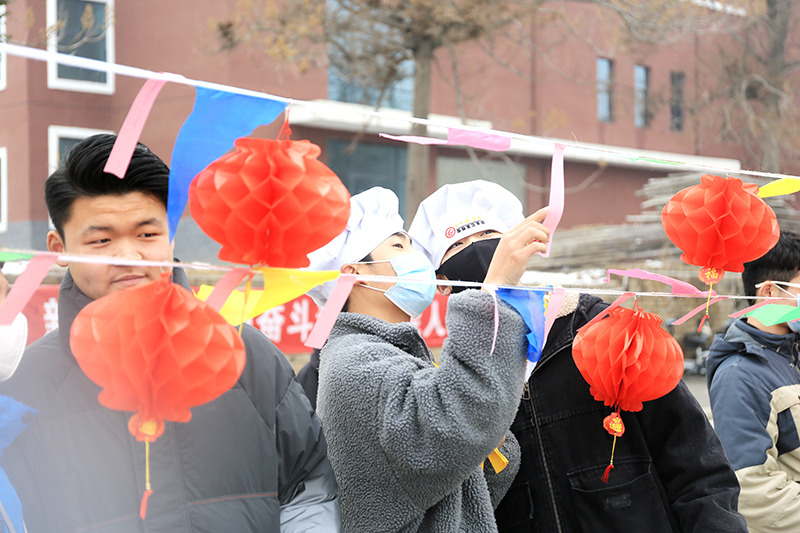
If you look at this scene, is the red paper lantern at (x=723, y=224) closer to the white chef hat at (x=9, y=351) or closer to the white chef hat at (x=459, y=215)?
the white chef hat at (x=459, y=215)

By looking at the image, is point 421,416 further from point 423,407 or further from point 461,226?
point 461,226

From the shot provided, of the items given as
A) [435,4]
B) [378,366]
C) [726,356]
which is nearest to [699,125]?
[435,4]

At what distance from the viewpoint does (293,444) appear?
1619mm

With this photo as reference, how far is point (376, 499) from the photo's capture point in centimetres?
164

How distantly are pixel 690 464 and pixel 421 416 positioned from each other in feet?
2.88

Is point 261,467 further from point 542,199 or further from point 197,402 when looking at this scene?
point 542,199

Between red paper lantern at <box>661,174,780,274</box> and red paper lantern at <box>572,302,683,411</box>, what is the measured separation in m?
0.26

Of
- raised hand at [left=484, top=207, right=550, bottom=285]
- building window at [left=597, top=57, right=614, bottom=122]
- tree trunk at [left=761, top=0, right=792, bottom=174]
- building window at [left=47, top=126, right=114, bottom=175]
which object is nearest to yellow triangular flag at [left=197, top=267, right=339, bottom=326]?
raised hand at [left=484, top=207, right=550, bottom=285]

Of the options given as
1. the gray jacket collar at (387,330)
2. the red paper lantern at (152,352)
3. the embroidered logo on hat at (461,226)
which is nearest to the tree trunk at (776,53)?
the embroidered logo on hat at (461,226)

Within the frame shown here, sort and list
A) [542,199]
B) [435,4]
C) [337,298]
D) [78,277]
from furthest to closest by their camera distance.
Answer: [542,199], [435,4], [78,277], [337,298]

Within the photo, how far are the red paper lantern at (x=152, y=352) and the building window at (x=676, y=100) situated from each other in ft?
55.9

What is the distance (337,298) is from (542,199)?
1666cm

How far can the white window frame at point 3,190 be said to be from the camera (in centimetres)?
1234

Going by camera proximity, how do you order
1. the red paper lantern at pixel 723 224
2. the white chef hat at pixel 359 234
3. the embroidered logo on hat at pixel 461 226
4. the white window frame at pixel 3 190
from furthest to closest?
the white window frame at pixel 3 190
the embroidered logo on hat at pixel 461 226
the white chef hat at pixel 359 234
the red paper lantern at pixel 723 224
